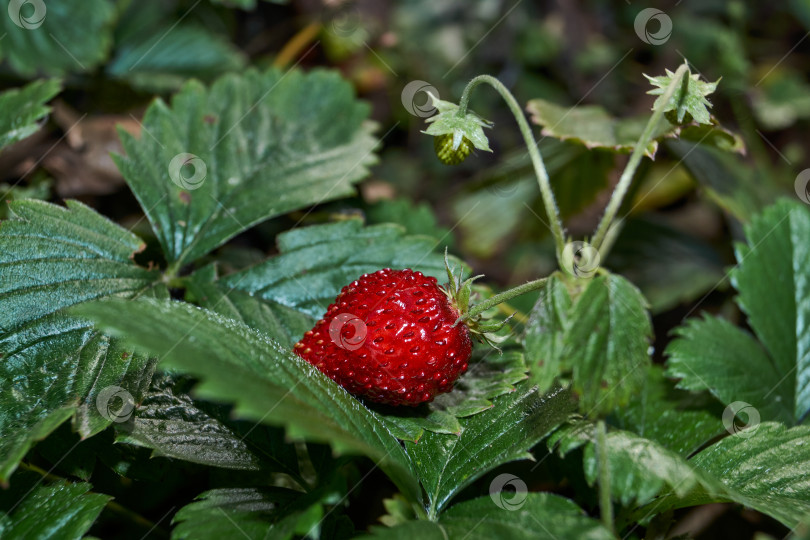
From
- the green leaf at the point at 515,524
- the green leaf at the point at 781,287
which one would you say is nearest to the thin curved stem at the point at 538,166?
the green leaf at the point at 515,524

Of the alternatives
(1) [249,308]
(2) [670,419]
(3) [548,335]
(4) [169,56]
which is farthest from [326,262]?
(4) [169,56]

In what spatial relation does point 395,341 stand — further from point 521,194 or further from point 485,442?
point 521,194

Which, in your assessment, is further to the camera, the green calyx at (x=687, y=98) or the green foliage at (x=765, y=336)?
the green foliage at (x=765, y=336)

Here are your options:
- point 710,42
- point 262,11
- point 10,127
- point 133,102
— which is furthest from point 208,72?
point 710,42

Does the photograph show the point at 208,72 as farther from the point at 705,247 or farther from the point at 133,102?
the point at 705,247

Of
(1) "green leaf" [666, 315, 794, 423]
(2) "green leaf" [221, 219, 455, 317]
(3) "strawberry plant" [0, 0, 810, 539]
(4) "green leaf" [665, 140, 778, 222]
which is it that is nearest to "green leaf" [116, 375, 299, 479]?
(3) "strawberry plant" [0, 0, 810, 539]

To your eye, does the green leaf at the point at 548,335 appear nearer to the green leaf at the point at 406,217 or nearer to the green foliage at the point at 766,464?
the green foliage at the point at 766,464

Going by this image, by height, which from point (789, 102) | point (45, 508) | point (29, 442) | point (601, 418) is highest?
point (789, 102)
